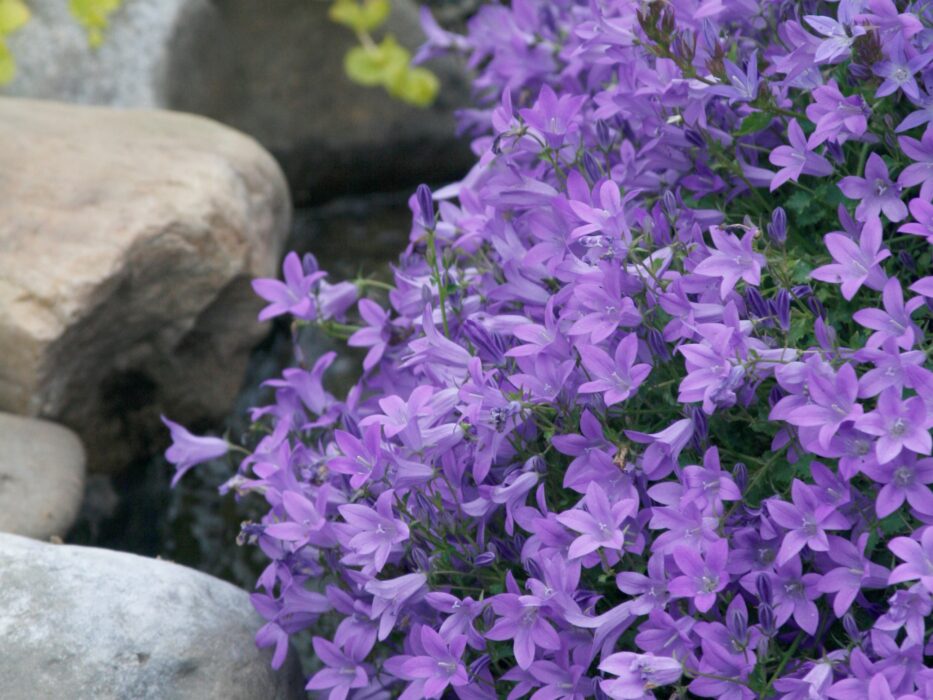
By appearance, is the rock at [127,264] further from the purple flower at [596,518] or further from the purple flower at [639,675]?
the purple flower at [639,675]

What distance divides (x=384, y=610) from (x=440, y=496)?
0.72 feet

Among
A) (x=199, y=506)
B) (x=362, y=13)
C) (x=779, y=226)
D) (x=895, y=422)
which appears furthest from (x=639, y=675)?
(x=362, y=13)

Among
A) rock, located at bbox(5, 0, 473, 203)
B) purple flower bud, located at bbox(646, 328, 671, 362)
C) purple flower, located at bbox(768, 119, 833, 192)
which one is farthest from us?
rock, located at bbox(5, 0, 473, 203)

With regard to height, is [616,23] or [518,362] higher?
[616,23]

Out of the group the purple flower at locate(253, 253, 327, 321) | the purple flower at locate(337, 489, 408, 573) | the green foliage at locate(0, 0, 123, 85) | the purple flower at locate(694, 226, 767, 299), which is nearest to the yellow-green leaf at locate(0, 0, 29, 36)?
the green foliage at locate(0, 0, 123, 85)

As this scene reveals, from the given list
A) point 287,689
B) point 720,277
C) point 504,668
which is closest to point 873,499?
point 720,277

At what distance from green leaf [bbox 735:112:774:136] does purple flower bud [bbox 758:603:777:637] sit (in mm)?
906

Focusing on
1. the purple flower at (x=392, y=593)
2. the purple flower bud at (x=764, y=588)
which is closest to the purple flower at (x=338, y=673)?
the purple flower at (x=392, y=593)

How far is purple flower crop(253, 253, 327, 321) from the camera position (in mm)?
2459

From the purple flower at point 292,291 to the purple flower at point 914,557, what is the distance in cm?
127

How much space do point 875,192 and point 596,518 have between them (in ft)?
2.45

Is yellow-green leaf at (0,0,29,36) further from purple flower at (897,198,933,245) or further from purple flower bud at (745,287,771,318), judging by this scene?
purple flower at (897,198,933,245)

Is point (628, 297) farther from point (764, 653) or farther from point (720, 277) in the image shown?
point (764, 653)

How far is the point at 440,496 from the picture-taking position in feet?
6.84
